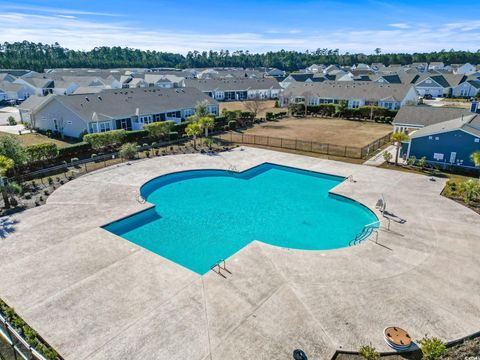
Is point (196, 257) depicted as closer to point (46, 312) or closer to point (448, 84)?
point (46, 312)

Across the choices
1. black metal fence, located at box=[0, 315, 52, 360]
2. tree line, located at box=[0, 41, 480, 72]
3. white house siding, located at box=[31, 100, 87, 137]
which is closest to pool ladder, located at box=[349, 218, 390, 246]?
black metal fence, located at box=[0, 315, 52, 360]

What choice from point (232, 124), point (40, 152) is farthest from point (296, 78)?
point (40, 152)

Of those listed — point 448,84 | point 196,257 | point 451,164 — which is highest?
point 448,84

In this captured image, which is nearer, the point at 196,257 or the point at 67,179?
the point at 196,257

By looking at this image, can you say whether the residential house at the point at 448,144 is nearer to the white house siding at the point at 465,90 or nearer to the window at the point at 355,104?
the window at the point at 355,104

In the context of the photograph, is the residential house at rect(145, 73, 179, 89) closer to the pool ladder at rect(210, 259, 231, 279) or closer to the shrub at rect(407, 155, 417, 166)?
A: the shrub at rect(407, 155, 417, 166)

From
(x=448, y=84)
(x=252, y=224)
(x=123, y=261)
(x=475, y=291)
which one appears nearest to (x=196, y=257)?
(x=123, y=261)
